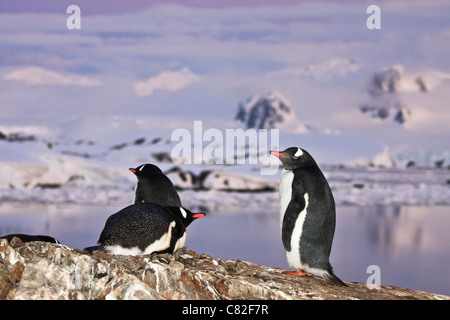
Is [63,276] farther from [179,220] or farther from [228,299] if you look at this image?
[179,220]

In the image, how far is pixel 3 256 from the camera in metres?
2.30

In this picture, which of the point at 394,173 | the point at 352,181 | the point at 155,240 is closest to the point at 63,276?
the point at 155,240

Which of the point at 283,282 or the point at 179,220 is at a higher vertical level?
the point at 179,220

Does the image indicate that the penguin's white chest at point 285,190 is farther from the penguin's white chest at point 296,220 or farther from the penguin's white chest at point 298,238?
the penguin's white chest at point 298,238

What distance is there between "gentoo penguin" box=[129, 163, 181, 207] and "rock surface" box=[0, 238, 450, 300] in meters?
1.02

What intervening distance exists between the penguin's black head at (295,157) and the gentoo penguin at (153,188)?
976mm

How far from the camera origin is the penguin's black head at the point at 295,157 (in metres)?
2.96

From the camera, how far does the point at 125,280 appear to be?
218 cm

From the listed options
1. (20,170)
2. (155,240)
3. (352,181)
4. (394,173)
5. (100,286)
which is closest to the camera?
A: (100,286)

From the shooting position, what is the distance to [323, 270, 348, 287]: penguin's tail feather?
109 inches

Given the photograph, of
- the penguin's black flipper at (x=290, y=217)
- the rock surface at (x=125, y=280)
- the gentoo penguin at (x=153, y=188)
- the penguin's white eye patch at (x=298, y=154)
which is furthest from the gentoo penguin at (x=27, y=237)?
the penguin's white eye patch at (x=298, y=154)

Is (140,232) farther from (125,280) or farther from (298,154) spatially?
(298,154)

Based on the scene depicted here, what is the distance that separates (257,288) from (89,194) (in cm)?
635

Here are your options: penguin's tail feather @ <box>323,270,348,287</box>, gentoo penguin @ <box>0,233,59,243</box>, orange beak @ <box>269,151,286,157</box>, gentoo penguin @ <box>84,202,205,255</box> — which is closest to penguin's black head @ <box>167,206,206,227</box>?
gentoo penguin @ <box>84,202,205,255</box>
